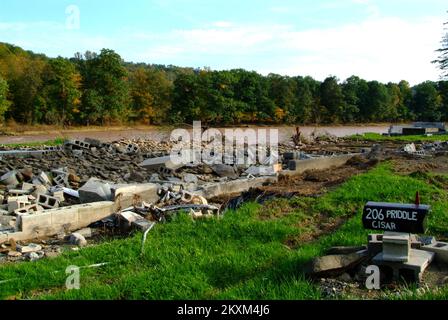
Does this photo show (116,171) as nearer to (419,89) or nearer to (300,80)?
(300,80)

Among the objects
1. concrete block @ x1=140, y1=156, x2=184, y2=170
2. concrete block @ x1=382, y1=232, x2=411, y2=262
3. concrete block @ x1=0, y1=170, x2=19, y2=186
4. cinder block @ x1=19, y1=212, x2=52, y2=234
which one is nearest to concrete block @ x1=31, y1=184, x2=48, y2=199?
concrete block @ x1=0, y1=170, x2=19, y2=186

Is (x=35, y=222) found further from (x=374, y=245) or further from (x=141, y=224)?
(x=374, y=245)

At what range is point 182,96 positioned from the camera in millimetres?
71688

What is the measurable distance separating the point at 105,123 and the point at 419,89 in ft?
219

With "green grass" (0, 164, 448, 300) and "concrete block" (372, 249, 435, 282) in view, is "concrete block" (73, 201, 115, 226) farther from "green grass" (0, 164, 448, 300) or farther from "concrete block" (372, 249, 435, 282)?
"concrete block" (372, 249, 435, 282)

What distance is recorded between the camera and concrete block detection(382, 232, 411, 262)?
460 centimetres

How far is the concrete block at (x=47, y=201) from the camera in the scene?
10773 mm

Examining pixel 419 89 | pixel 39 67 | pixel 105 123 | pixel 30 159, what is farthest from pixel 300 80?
pixel 30 159

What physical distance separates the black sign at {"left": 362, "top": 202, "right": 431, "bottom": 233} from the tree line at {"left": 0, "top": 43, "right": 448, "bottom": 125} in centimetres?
5300

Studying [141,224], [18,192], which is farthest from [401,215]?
[18,192]

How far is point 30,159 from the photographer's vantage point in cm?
1834

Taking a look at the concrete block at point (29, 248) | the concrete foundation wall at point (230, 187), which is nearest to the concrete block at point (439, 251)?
the concrete block at point (29, 248)

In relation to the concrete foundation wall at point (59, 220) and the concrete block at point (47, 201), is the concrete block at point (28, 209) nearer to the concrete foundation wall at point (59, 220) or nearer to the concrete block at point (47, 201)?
the concrete block at point (47, 201)
